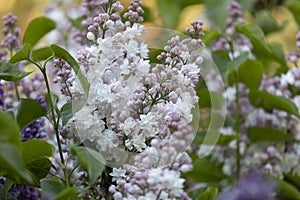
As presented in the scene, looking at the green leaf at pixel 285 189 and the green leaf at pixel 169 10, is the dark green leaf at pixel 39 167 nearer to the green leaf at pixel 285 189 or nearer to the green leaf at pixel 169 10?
the green leaf at pixel 285 189

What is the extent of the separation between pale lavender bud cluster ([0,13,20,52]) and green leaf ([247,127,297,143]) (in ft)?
1.01

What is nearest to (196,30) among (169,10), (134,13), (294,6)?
(134,13)

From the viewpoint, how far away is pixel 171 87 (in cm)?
49

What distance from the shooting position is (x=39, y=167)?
51cm

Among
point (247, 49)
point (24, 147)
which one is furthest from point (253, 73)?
point (24, 147)

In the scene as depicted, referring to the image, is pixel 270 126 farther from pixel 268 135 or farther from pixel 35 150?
pixel 35 150

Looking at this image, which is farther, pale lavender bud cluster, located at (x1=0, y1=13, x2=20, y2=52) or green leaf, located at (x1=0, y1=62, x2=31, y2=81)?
pale lavender bud cluster, located at (x1=0, y1=13, x2=20, y2=52)

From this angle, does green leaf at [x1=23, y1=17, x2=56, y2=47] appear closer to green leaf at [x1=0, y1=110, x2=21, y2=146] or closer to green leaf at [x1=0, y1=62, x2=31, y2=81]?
green leaf at [x1=0, y1=62, x2=31, y2=81]

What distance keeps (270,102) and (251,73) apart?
0.05 meters

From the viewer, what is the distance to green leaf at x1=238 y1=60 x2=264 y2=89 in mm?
770

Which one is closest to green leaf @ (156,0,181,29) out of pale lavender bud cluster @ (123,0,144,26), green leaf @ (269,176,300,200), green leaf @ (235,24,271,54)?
green leaf @ (235,24,271,54)

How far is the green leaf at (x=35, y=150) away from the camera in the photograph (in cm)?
48

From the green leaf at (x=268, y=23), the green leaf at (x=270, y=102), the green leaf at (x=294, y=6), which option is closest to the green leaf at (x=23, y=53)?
the green leaf at (x=270, y=102)

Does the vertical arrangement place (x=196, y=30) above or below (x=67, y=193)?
above
